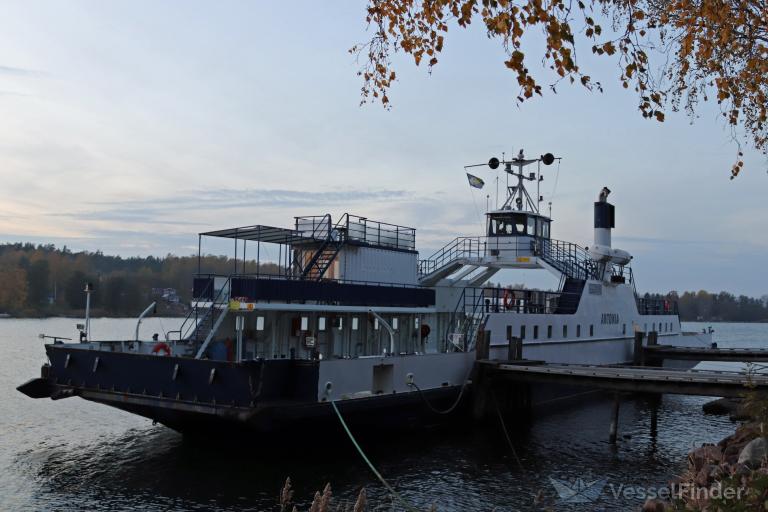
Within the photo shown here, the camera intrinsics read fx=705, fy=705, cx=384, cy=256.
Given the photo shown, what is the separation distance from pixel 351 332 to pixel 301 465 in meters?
6.60

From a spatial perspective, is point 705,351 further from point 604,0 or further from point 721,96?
point 604,0

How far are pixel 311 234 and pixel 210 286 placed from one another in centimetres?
556

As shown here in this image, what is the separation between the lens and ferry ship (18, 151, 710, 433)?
61.2ft

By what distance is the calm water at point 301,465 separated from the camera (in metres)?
16.9

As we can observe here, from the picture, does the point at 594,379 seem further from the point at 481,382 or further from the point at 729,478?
the point at 729,478

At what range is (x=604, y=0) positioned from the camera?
342 inches

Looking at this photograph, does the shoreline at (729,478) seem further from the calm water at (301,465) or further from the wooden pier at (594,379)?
the wooden pier at (594,379)

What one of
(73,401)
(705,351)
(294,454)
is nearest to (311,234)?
(294,454)

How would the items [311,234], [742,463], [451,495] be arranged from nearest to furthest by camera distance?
[742,463] → [451,495] → [311,234]

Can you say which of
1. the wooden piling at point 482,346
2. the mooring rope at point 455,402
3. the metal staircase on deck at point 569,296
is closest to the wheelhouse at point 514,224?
the metal staircase on deck at point 569,296

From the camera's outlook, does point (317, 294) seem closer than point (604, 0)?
No

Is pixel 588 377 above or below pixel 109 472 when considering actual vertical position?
above

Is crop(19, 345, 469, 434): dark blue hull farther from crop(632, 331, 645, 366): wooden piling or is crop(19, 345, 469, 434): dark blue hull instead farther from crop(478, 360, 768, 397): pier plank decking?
crop(632, 331, 645, 366): wooden piling

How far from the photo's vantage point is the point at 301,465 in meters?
19.2
